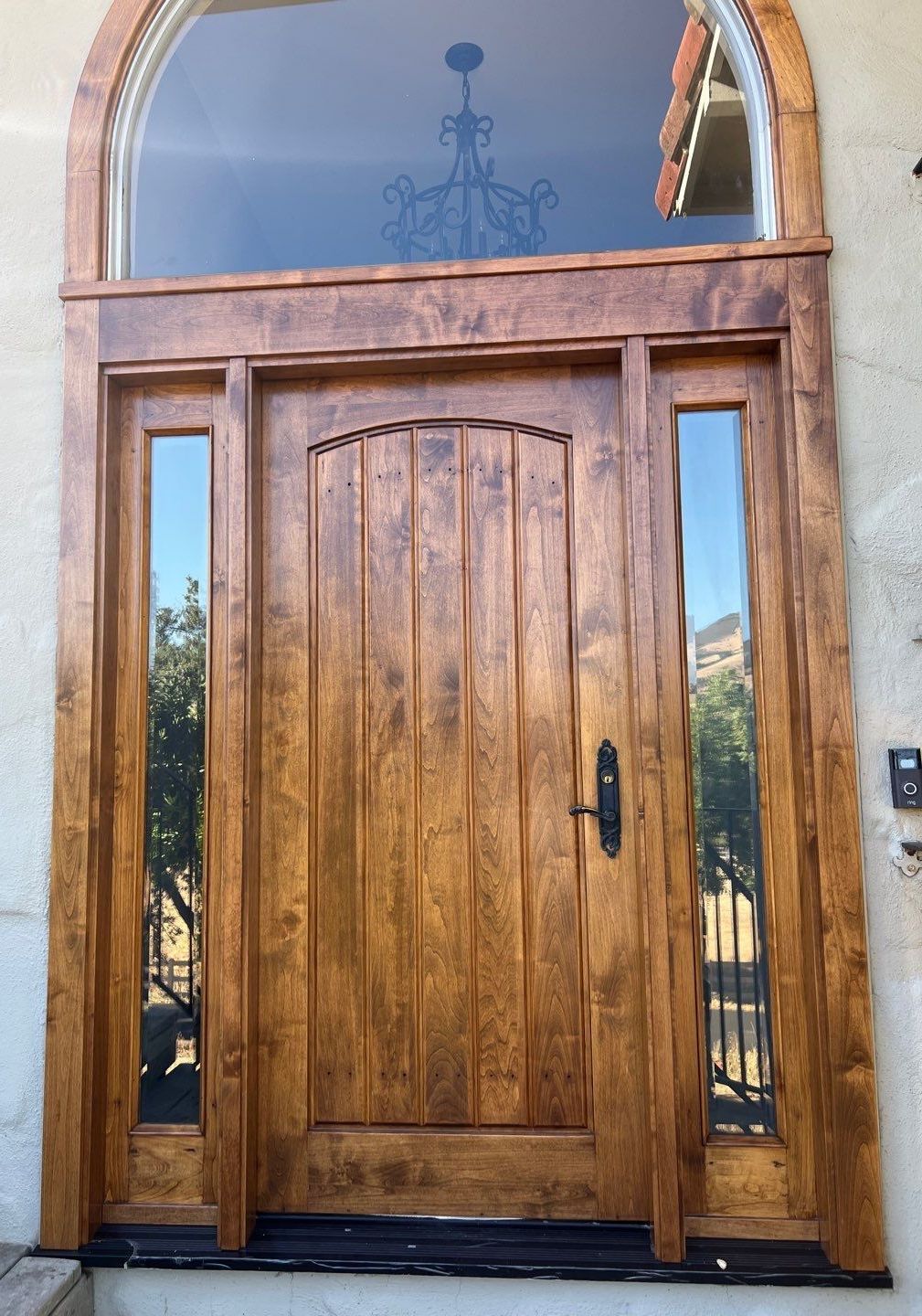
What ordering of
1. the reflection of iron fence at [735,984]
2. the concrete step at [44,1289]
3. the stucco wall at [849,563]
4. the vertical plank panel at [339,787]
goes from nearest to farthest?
the concrete step at [44,1289] < the stucco wall at [849,563] < the reflection of iron fence at [735,984] < the vertical plank panel at [339,787]

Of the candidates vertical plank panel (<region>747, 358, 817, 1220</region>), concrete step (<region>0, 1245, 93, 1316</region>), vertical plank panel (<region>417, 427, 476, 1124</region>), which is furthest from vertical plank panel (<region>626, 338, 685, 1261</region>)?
concrete step (<region>0, 1245, 93, 1316</region>)

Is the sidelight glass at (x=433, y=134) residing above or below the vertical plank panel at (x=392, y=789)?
above

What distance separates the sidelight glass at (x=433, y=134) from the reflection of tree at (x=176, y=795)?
89 cm

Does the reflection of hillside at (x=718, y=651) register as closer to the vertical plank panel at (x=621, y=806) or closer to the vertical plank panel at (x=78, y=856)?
the vertical plank panel at (x=621, y=806)

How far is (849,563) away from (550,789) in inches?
32.1

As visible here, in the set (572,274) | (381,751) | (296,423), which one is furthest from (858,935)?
(296,423)

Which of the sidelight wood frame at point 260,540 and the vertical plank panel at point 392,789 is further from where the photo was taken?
the vertical plank panel at point 392,789

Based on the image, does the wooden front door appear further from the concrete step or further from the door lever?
the concrete step

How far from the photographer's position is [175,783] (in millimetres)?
1963

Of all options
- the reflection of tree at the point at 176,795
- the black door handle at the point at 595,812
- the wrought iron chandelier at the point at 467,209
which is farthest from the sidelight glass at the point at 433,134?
the black door handle at the point at 595,812

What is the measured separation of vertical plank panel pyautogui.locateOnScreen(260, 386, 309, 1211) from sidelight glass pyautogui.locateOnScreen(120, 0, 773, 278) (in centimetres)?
46

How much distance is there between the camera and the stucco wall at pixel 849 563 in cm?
170

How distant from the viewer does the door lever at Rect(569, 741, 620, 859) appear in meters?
1.89

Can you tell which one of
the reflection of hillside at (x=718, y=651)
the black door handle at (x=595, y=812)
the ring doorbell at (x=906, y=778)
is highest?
the reflection of hillside at (x=718, y=651)
